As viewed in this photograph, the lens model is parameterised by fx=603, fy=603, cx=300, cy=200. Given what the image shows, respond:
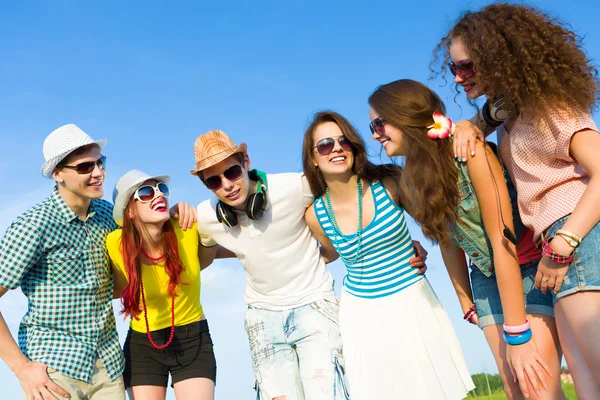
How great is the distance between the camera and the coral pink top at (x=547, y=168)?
3.74m

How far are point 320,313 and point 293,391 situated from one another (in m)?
0.75

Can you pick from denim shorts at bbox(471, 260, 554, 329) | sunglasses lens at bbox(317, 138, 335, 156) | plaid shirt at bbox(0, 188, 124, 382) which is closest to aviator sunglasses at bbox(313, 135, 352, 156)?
sunglasses lens at bbox(317, 138, 335, 156)

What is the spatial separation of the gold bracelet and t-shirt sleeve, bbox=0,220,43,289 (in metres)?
4.26

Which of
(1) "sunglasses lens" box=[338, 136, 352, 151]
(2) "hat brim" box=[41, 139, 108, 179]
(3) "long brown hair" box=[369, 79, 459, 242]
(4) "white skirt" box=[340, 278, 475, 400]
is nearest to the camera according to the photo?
(3) "long brown hair" box=[369, 79, 459, 242]

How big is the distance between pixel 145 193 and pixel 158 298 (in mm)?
1038

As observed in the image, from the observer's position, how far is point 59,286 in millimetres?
5465

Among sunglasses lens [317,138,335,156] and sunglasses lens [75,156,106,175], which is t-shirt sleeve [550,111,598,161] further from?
sunglasses lens [75,156,106,175]

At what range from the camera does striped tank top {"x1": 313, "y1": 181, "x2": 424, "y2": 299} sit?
539 cm

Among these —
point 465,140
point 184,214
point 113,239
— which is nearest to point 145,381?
point 113,239

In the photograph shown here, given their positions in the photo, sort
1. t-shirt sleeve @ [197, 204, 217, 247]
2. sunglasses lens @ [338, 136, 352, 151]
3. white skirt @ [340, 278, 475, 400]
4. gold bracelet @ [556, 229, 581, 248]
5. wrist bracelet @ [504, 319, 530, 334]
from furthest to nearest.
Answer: t-shirt sleeve @ [197, 204, 217, 247] < sunglasses lens @ [338, 136, 352, 151] < white skirt @ [340, 278, 475, 400] < wrist bracelet @ [504, 319, 530, 334] < gold bracelet @ [556, 229, 581, 248]

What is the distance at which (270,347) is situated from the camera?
566 centimetres

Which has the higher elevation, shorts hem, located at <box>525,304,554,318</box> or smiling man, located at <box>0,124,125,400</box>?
smiling man, located at <box>0,124,125,400</box>

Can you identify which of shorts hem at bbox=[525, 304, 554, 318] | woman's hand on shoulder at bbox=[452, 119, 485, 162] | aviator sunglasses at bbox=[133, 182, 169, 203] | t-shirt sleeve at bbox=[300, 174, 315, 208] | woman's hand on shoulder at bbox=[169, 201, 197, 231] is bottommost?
shorts hem at bbox=[525, 304, 554, 318]

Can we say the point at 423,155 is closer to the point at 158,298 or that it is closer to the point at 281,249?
the point at 281,249
